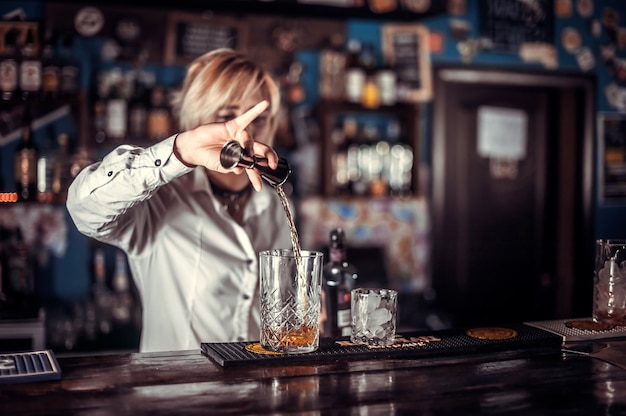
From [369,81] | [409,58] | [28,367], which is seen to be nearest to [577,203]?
[409,58]

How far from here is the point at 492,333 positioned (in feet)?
5.96

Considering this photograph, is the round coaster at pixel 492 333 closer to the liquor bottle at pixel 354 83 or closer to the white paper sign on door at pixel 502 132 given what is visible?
the liquor bottle at pixel 354 83

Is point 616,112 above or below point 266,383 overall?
above

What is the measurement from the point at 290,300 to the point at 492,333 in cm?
54

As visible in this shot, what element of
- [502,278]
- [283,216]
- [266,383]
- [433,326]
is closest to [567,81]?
[502,278]

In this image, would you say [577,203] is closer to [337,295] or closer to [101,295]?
[101,295]

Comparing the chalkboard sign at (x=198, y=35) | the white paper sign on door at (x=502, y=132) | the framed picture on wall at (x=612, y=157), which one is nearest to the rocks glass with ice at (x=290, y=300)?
the chalkboard sign at (x=198, y=35)

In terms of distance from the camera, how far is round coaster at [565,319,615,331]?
1.88 metres

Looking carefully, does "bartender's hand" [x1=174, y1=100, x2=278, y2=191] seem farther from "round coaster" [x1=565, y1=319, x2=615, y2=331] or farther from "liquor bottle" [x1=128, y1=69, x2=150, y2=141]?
"liquor bottle" [x1=128, y1=69, x2=150, y2=141]

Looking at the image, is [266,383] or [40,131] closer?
[266,383]

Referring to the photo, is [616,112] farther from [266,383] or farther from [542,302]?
[266,383]

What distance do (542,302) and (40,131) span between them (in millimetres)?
3301

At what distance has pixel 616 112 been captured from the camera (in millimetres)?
5207

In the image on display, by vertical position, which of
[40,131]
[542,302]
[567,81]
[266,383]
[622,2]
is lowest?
[542,302]
